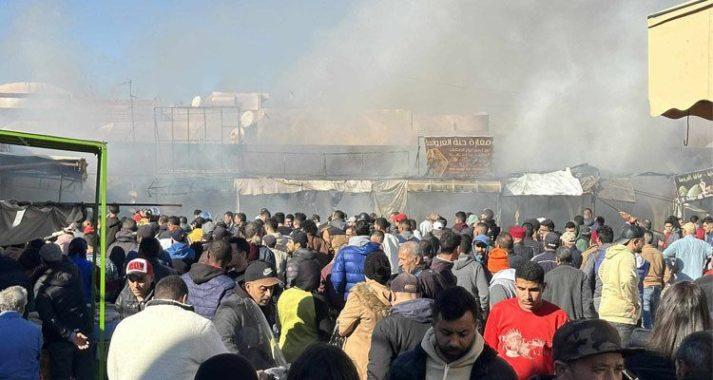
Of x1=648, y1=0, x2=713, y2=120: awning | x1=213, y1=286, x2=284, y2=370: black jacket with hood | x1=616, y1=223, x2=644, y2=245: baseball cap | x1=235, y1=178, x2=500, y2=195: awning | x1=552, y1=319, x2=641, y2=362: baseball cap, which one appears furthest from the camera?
x1=235, y1=178, x2=500, y2=195: awning

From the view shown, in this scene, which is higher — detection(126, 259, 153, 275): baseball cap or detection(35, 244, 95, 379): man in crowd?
detection(126, 259, 153, 275): baseball cap

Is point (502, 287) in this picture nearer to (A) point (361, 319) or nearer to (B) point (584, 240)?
(A) point (361, 319)

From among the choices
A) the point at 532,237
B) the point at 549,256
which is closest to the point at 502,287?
the point at 549,256

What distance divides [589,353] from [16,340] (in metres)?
3.77

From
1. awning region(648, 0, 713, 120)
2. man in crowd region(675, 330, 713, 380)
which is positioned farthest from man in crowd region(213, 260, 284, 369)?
awning region(648, 0, 713, 120)

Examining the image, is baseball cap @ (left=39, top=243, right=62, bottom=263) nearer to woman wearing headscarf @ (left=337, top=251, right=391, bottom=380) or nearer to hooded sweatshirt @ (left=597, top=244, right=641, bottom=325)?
woman wearing headscarf @ (left=337, top=251, right=391, bottom=380)

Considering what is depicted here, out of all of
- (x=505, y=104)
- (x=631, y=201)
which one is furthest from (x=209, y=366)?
(x=505, y=104)

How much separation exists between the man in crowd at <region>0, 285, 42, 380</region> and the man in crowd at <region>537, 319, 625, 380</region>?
3.63 m

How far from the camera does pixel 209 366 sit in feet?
8.69

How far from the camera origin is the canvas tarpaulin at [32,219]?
6250 mm

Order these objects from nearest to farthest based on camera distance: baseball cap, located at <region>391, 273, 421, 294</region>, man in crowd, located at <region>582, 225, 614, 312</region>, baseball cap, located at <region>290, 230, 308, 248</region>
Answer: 1. baseball cap, located at <region>391, 273, 421, 294</region>
2. man in crowd, located at <region>582, 225, 614, 312</region>
3. baseball cap, located at <region>290, 230, 308, 248</region>

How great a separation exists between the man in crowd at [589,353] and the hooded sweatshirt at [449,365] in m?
0.57

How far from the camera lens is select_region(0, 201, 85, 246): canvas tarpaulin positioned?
625 cm

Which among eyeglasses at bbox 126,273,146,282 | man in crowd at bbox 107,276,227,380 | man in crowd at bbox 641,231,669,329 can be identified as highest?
eyeglasses at bbox 126,273,146,282
